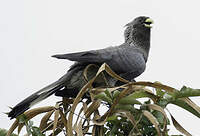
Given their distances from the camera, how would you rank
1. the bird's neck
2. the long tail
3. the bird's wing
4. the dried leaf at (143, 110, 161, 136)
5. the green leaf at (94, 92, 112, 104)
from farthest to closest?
the bird's neck < the bird's wing < the long tail < the green leaf at (94, 92, 112, 104) < the dried leaf at (143, 110, 161, 136)

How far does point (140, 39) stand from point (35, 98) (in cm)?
278

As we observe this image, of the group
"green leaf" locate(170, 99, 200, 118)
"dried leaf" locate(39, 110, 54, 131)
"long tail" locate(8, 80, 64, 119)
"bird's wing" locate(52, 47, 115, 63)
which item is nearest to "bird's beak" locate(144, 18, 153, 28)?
"bird's wing" locate(52, 47, 115, 63)

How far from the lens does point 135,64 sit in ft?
15.5

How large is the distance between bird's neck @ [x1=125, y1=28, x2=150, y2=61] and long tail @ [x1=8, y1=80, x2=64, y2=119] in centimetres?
206

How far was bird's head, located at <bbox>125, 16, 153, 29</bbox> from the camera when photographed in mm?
5770

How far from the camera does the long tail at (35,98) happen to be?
276cm

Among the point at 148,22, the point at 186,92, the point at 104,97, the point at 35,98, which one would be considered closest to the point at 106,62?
the point at 35,98

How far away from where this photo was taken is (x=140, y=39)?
18.8 ft

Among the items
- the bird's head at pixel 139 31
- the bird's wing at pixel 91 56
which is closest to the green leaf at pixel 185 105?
the bird's wing at pixel 91 56

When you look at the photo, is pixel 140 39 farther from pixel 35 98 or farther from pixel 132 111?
pixel 132 111

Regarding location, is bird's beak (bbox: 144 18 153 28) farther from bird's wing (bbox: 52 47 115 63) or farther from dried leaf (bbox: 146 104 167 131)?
dried leaf (bbox: 146 104 167 131)

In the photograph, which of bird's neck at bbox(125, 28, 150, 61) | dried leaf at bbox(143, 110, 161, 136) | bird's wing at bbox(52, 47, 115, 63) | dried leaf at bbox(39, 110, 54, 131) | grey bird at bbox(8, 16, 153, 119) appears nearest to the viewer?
dried leaf at bbox(143, 110, 161, 136)

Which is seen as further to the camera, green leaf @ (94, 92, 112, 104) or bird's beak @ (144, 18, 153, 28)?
bird's beak @ (144, 18, 153, 28)

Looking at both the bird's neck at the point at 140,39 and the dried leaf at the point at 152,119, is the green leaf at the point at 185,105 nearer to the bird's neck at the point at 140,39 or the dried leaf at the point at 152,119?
the dried leaf at the point at 152,119
